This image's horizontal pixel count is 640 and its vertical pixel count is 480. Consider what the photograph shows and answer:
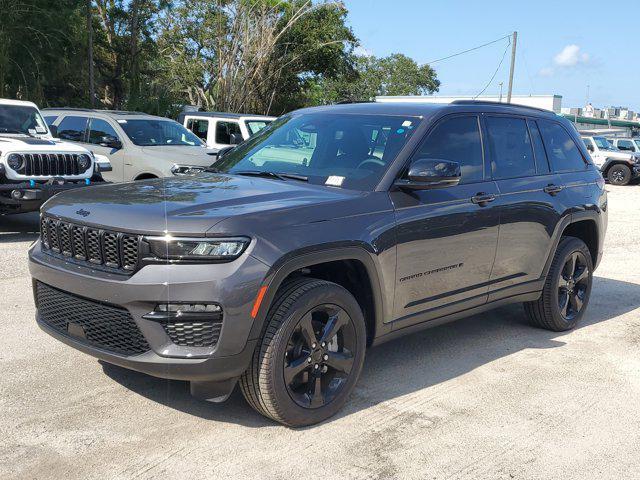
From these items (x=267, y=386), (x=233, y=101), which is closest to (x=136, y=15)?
(x=233, y=101)

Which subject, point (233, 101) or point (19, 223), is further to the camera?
point (233, 101)

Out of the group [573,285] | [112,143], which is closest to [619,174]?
[112,143]

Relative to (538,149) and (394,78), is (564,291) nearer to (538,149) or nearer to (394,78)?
(538,149)

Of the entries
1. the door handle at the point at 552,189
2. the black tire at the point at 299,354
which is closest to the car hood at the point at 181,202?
the black tire at the point at 299,354

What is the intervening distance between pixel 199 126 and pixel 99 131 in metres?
3.74

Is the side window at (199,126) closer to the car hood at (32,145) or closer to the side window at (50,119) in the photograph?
the side window at (50,119)

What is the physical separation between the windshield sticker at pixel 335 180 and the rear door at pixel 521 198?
1.33m

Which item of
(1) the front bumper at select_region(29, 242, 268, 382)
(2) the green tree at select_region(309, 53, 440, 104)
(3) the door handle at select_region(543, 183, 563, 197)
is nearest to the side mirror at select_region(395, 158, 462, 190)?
(1) the front bumper at select_region(29, 242, 268, 382)

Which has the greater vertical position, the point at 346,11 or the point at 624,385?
the point at 346,11

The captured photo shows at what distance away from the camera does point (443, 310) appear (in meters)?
4.85

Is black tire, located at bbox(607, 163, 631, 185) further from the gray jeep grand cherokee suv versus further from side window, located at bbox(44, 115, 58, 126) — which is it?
the gray jeep grand cherokee suv

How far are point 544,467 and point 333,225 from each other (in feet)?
5.47

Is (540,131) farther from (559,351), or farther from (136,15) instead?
(136,15)

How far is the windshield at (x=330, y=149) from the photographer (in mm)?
Result: 4578
